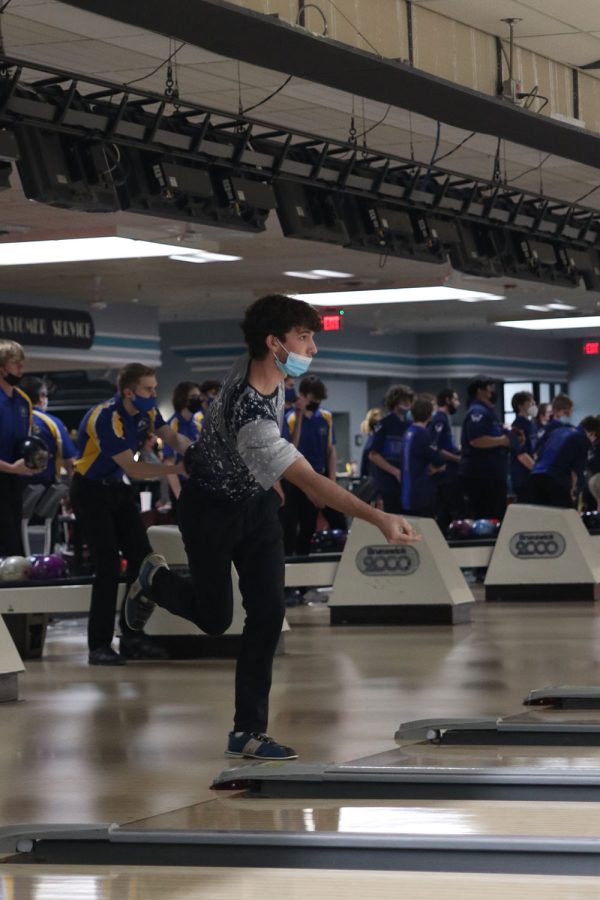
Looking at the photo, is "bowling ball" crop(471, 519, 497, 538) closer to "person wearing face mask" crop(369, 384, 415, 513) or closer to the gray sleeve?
"person wearing face mask" crop(369, 384, 415, 513)

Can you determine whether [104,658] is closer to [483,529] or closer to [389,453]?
[483,529]

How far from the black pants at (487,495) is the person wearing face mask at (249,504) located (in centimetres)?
792

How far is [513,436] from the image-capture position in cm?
1321

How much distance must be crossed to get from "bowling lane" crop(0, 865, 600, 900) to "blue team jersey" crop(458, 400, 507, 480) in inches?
366

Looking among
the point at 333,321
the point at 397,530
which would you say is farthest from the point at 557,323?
the point at 397,530

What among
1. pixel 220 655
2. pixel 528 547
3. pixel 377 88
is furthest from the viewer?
pixel 528 547

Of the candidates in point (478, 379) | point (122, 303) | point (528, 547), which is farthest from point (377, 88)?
point (122, 303)

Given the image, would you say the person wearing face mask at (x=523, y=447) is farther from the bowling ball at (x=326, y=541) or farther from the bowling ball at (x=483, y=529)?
the bowling ball at (x=326, y=541)

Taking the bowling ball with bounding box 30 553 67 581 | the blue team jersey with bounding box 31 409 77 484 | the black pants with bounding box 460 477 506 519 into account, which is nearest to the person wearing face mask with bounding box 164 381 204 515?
the blue team jersey with bounding box 31 409 77 484

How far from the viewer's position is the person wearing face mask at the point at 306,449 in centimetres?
1120

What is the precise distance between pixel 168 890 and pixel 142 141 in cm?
617

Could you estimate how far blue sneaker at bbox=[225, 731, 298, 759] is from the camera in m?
4.73

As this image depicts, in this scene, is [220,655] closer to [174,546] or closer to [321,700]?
[174,546]

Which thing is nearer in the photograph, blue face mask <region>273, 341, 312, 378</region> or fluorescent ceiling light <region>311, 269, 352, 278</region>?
blue face mask <region>273, 341, 312, 378</region>
